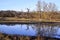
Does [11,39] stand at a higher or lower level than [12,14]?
higher

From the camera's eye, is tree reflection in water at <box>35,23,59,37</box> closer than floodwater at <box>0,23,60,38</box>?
Yes

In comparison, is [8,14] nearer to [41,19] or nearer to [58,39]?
[41,19]

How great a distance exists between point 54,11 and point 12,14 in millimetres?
18187

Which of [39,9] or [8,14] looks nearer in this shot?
[39,9]

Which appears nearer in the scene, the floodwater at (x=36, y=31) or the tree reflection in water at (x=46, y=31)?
the tree reflection in water at (x=46, y=31)

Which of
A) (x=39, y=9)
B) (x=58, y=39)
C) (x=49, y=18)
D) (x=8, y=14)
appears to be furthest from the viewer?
(x=8, y=14)

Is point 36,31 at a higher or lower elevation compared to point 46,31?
lower

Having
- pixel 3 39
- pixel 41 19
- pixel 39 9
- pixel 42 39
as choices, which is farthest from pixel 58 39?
pixel 41 19

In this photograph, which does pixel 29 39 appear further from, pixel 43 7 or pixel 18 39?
pixel 43 7

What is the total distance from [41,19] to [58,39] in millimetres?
23200

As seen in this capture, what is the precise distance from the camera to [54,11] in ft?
138

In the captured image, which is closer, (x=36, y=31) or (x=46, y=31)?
(x=46, y=31)

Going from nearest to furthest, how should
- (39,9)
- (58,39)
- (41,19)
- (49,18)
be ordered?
(58,39) → (39,9) → (41,19) → (49,18)

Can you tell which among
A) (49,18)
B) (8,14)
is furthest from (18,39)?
(8,14)
